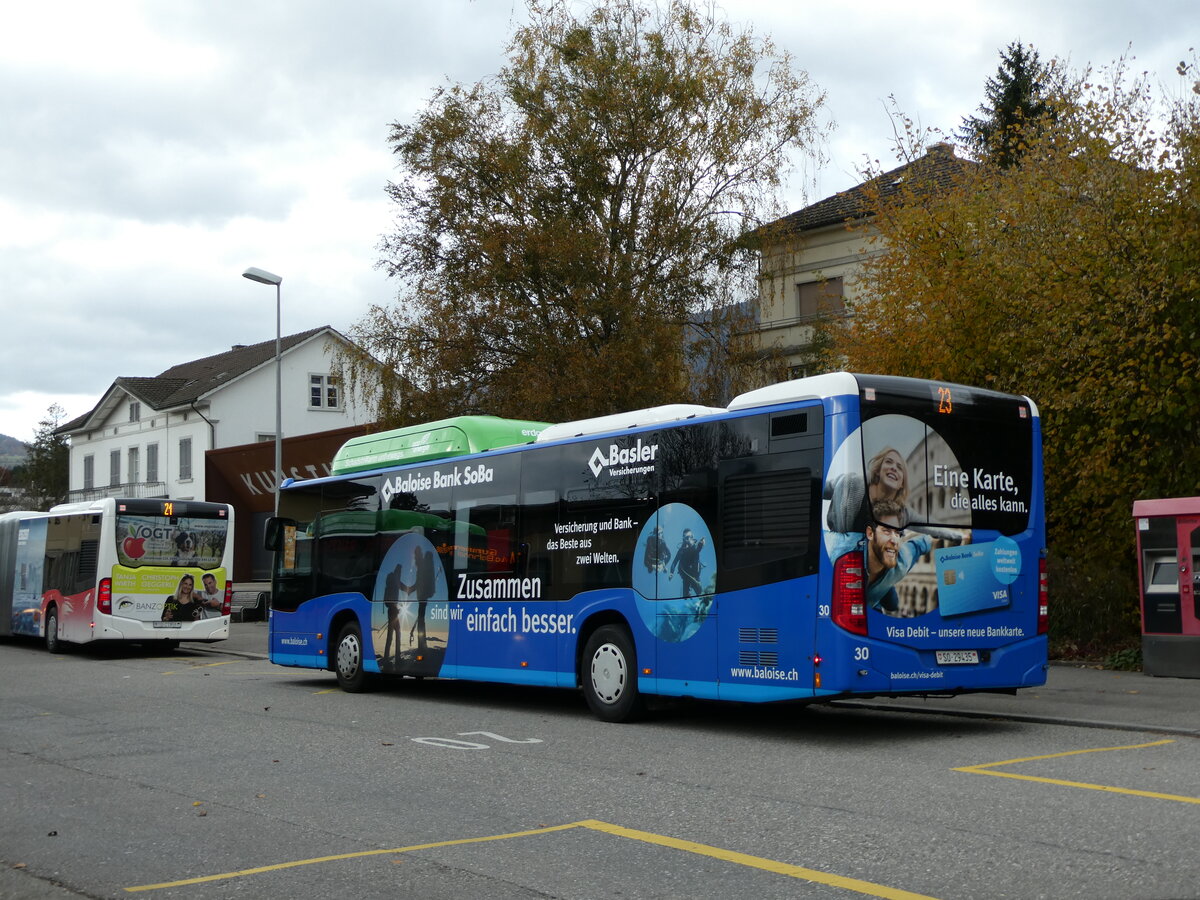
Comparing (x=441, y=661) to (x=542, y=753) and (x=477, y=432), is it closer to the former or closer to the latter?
(x=477, y=432)

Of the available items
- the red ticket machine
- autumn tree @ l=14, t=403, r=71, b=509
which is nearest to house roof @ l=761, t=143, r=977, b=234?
the red ticket machine

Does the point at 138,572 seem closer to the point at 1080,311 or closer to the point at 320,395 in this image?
the point at 1080,311

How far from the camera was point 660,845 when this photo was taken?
685 cm

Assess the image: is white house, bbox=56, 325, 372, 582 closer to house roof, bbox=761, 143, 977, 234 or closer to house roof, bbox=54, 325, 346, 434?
house roof, bbox=54, 325, 346, 434

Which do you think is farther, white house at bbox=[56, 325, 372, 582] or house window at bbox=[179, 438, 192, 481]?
house window at bbox=[179, 438, 192, 481]

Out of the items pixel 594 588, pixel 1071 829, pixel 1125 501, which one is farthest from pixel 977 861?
pixel 1125 501

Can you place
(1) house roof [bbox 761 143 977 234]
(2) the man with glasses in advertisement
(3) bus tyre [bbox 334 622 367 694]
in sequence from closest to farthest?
(2) the man with glasses in advertisement
(3) bus tyre [bbox 334 622 367 694]
(1) house roof [bbox 761 143 977 234]

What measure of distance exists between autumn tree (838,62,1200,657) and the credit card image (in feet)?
19.5

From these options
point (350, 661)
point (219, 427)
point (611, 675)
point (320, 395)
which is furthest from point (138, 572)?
point (320, 395)

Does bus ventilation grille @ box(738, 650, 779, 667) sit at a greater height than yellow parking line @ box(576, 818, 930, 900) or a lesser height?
greater

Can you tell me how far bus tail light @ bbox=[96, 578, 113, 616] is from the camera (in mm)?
24469

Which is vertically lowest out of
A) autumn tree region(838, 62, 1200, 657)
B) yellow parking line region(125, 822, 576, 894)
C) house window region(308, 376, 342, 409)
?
yellow parking line region(125, 822, 576, 894)

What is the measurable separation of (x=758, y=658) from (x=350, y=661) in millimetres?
7473

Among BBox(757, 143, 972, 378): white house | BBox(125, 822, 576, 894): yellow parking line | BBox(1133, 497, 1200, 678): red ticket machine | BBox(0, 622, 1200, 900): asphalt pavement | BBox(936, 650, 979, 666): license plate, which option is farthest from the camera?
BBox(757, 143, 972, 378): white house
